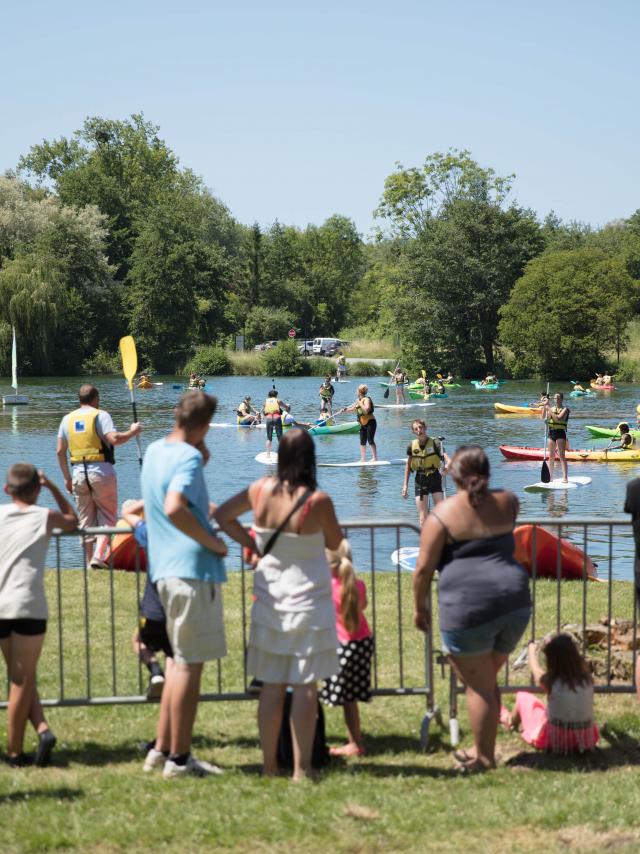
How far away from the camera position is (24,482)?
5.25 meters

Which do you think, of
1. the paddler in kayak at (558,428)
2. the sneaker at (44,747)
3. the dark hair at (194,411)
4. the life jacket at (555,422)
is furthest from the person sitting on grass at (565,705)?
the life jacket at (555,422)

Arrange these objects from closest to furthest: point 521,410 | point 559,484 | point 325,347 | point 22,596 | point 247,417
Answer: point 22,596 < point 559,484 < point 247,417 < point 521,410 < point 325,347

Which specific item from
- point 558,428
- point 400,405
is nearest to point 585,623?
point 558,428

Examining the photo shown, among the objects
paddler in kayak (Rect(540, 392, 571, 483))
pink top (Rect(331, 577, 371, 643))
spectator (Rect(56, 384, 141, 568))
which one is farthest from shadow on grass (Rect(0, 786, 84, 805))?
paddler in kayak (Rect(540, 392, 571, 483))

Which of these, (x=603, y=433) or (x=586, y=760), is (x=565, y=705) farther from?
(x=603, y=433)

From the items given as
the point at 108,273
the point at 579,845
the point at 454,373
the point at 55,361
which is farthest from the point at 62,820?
the point at 108,273

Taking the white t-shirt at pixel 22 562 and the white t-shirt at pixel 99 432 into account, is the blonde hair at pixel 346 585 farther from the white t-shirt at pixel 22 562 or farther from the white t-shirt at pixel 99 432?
the white t-shirt at pixel 99 432

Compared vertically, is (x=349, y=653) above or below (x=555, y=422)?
below

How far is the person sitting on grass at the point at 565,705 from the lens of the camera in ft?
17.9

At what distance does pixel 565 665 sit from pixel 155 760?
210cm

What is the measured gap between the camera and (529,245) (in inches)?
2749

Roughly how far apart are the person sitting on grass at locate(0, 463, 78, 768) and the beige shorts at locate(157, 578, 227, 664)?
68 centimetres

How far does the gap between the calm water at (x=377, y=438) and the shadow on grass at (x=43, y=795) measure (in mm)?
7561

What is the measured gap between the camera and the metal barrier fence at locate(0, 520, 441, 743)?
5949 mm
